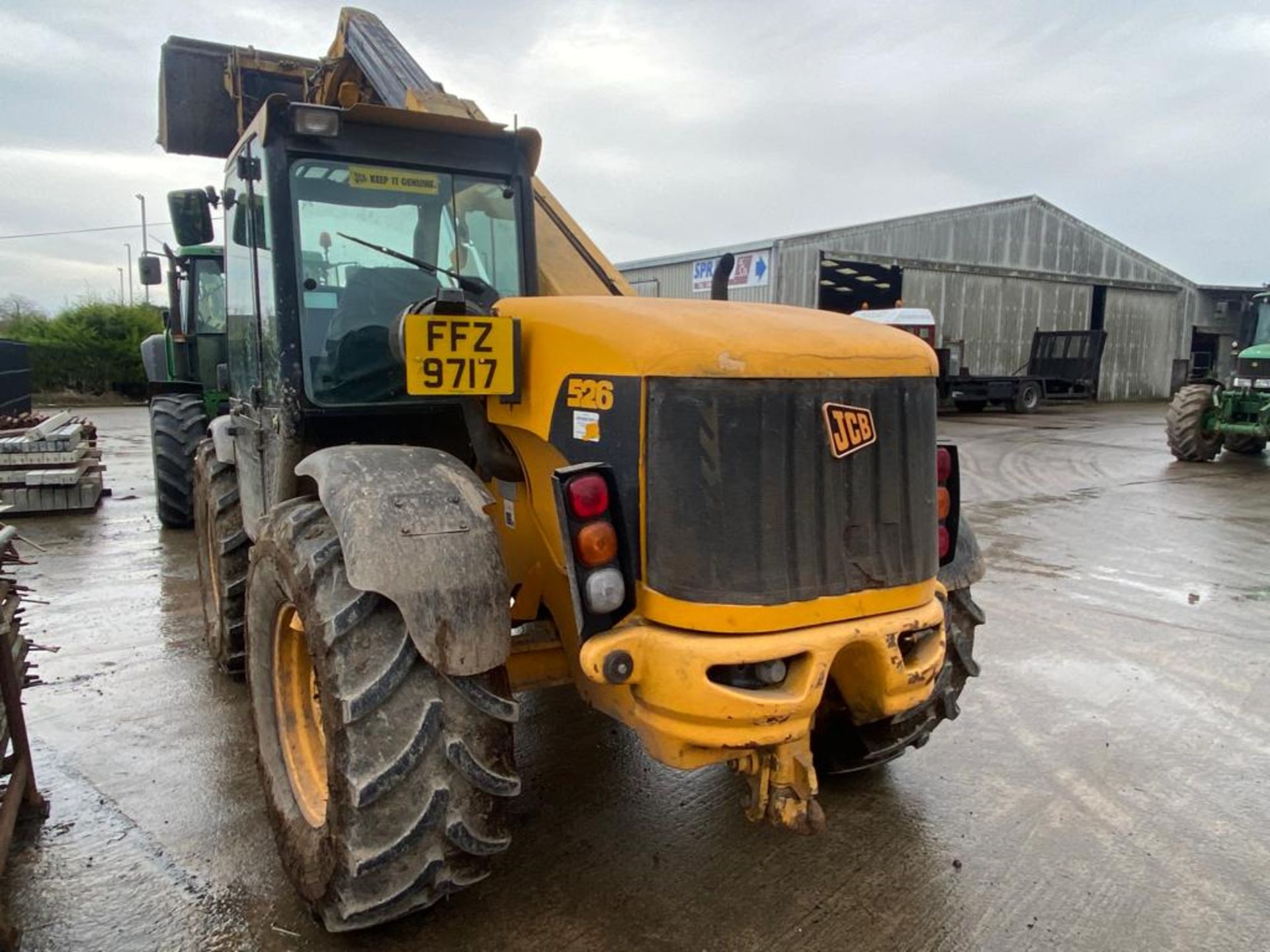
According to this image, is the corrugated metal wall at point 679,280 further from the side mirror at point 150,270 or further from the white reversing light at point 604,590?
the white reversing light at point 604,590

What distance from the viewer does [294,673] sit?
297cm

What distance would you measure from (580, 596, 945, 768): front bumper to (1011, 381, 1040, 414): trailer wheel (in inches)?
901

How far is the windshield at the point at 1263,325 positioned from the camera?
14.0 meters

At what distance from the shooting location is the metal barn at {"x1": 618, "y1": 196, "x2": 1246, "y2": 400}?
73.3 ft

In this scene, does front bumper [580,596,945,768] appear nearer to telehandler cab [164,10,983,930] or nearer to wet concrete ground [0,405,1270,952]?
telehandler cab [164,10,983,930]

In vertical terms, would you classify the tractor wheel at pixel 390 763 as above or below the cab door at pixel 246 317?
below

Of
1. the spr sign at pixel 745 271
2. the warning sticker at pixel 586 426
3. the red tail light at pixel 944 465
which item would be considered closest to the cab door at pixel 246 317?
the warning sticker at pixel 586 426

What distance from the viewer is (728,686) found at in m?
2.20

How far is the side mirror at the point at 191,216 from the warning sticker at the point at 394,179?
1118mm

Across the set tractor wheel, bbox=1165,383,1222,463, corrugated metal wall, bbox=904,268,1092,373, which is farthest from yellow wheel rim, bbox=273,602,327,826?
corrugated metal wall, bbox=904,268,1092,373

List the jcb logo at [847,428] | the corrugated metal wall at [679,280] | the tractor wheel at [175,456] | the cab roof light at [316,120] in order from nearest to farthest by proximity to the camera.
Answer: the jcb logo at [847,428] < the cab roof light at [316,120] < the tractor wheel at [175,456] < the corrugated metal wall at [679,280]

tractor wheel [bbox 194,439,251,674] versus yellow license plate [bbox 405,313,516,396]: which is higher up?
yellow license plate [bbox 405,313,516,396]

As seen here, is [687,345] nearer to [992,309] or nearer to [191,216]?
[191,216]

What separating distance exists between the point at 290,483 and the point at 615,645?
1748 mm
